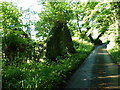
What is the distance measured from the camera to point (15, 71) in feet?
25.5

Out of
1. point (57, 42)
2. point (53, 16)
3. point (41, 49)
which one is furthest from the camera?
point (53, 16)

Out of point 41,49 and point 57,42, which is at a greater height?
point 57,42

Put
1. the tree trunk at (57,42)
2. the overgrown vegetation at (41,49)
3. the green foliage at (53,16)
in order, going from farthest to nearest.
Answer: the green foliage at (53,16), the tree trunk at (57,42), the overgrown vegetation at (41,49)

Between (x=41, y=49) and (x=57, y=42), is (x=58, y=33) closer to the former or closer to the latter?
(x=57, y=42)

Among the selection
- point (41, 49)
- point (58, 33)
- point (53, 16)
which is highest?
point (53, 16)

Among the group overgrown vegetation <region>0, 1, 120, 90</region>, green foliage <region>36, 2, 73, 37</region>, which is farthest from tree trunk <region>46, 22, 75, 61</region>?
green foliage <region>36, 2, 73, 37</region>

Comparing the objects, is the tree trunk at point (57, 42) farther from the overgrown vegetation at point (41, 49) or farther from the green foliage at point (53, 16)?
the green foliage at point (53, 16)

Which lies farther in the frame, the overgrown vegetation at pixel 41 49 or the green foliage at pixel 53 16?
the green foliage at pixel 53 16

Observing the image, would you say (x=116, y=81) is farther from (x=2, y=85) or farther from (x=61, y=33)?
(x=61, y=33)

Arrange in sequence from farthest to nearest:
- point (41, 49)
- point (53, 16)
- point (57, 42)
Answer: point (53, 16)
point (41, 49)
point (57, 42)

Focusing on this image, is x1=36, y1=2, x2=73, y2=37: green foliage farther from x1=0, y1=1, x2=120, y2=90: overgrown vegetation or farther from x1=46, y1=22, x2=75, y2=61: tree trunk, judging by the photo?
x1=46, y1=22, x2=75, y2=61: tree trunk

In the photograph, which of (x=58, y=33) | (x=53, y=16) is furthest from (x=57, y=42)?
(x=53, y=16)

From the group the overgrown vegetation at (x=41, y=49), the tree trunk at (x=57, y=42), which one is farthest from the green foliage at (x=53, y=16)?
the tree trunk at (x=57, y=42)

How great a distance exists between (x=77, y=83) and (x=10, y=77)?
4086 millimetres
